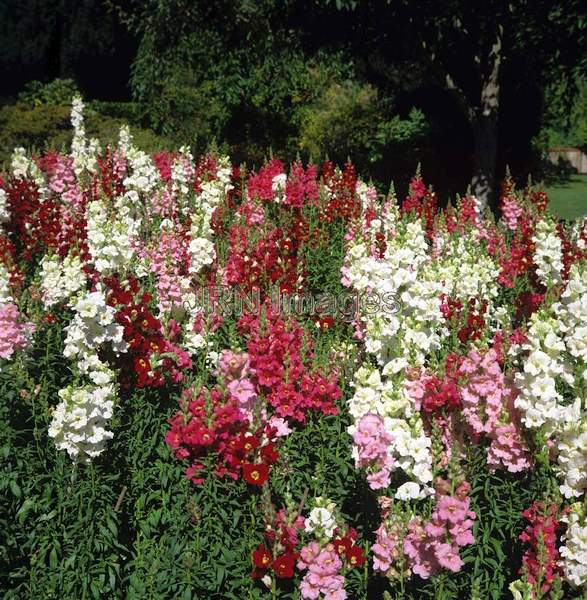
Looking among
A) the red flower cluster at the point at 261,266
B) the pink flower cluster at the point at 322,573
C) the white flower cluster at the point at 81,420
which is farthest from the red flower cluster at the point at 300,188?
the pink flower cluster at the point at 322,573

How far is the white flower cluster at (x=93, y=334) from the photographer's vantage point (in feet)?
14.2

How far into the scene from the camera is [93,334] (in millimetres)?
4453

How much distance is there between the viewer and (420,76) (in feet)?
57.1

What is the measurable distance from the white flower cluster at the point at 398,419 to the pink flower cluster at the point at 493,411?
1.12ft

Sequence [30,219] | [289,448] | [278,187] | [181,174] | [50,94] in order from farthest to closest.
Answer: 1. [50,94]
2. [181,174]
3. [278,187]
4. [30,219]
5. [289,448]

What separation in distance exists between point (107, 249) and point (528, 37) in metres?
8.54

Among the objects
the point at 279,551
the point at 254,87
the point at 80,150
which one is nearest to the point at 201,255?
the point at 279,551

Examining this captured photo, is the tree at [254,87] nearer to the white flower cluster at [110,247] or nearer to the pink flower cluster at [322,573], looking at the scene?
the white flower cluster at [110,247]

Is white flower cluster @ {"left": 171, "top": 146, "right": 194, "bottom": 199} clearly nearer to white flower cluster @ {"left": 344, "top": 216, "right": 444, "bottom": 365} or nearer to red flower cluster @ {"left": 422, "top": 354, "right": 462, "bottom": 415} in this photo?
white flower cluster @ {"left": 344, "top": 216, "right": 444, "bottom": 365}

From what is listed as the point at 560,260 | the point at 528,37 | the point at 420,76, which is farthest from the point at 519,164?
the point at 560,260

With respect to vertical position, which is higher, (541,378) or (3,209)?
(541,378)

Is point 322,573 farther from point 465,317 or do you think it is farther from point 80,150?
point 80,150

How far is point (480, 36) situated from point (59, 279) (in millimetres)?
8783

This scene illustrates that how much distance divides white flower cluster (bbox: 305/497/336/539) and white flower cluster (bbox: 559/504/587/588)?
3.30ft
